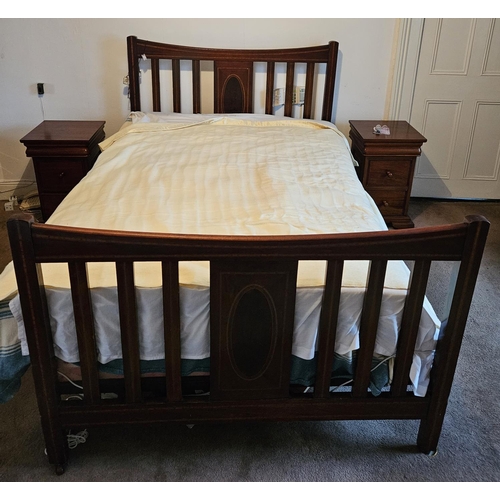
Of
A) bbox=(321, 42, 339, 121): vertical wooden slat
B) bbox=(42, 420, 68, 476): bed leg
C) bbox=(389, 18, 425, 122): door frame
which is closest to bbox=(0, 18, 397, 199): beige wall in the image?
bbox=(389, 18, 425, 122): door frame

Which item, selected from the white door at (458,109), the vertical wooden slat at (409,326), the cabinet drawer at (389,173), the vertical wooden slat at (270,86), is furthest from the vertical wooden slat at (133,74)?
the vertical wooden slat at (409,326)

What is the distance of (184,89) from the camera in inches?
133

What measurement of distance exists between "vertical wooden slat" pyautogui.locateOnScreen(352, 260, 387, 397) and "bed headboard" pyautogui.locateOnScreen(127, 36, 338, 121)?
6.78 ft

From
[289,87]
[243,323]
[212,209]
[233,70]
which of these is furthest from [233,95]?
[243,323]

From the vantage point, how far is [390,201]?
3.27 metres

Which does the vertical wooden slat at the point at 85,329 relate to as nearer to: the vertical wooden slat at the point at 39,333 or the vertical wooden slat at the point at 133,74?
the vertical wooden slat at the point at 39,333

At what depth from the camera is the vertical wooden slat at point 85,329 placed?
1.41 metres

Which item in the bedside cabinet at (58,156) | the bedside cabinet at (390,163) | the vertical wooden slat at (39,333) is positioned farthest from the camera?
the bedside cabinet at (390,163)

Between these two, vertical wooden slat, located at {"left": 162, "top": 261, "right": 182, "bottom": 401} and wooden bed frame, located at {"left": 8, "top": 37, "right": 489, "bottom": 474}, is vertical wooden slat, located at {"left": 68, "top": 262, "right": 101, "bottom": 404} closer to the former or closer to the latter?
wooden bed frame, located at {"left": 8, "top": 37, "right": 489, "bottom": 474}

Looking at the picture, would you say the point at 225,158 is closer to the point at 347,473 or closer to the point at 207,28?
the point at 207,28

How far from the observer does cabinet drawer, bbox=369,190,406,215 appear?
10.6 feet

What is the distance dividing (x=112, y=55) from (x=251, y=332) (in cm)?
243
